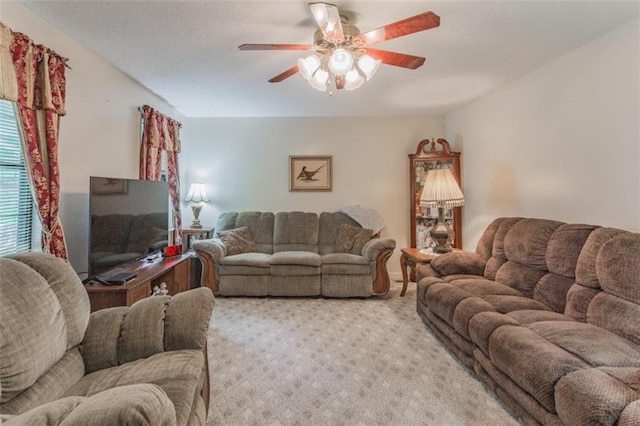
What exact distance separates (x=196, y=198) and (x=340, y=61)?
337 centimetres

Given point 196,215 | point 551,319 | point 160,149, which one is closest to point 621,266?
point 551,319

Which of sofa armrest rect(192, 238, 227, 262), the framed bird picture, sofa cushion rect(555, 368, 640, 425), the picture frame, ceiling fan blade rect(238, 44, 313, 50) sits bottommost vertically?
sofa cushion rect(555, 368, 640, 425)

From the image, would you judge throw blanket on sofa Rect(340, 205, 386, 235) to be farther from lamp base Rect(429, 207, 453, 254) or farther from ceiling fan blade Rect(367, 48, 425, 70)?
ceiling fan blade Rect(367, 48, 425, 70)

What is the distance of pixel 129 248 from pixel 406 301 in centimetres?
297

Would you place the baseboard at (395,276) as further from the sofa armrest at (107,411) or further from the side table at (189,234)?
the sofa armrest at (107,411)

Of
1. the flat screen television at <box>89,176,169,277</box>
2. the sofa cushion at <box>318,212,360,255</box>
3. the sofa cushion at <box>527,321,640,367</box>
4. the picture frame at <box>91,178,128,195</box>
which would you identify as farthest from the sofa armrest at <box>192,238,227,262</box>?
the sofa cushion at <box>527,321,640,367</box>

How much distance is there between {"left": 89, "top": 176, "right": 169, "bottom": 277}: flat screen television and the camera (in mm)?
2295

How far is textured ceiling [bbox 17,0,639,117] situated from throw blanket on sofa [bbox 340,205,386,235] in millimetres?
1560

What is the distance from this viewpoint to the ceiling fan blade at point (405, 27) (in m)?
1.54

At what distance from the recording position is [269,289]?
3703 millimetres

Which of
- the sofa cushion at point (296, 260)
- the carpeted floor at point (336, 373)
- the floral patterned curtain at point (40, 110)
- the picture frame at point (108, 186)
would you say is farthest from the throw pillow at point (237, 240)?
the floral patterned curtain at point (40, 110)

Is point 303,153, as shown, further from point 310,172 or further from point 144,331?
point 144,331

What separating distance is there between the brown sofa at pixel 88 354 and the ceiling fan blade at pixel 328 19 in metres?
1.63

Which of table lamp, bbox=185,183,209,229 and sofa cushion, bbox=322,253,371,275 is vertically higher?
table lamp, bbox=185,183,209,229
